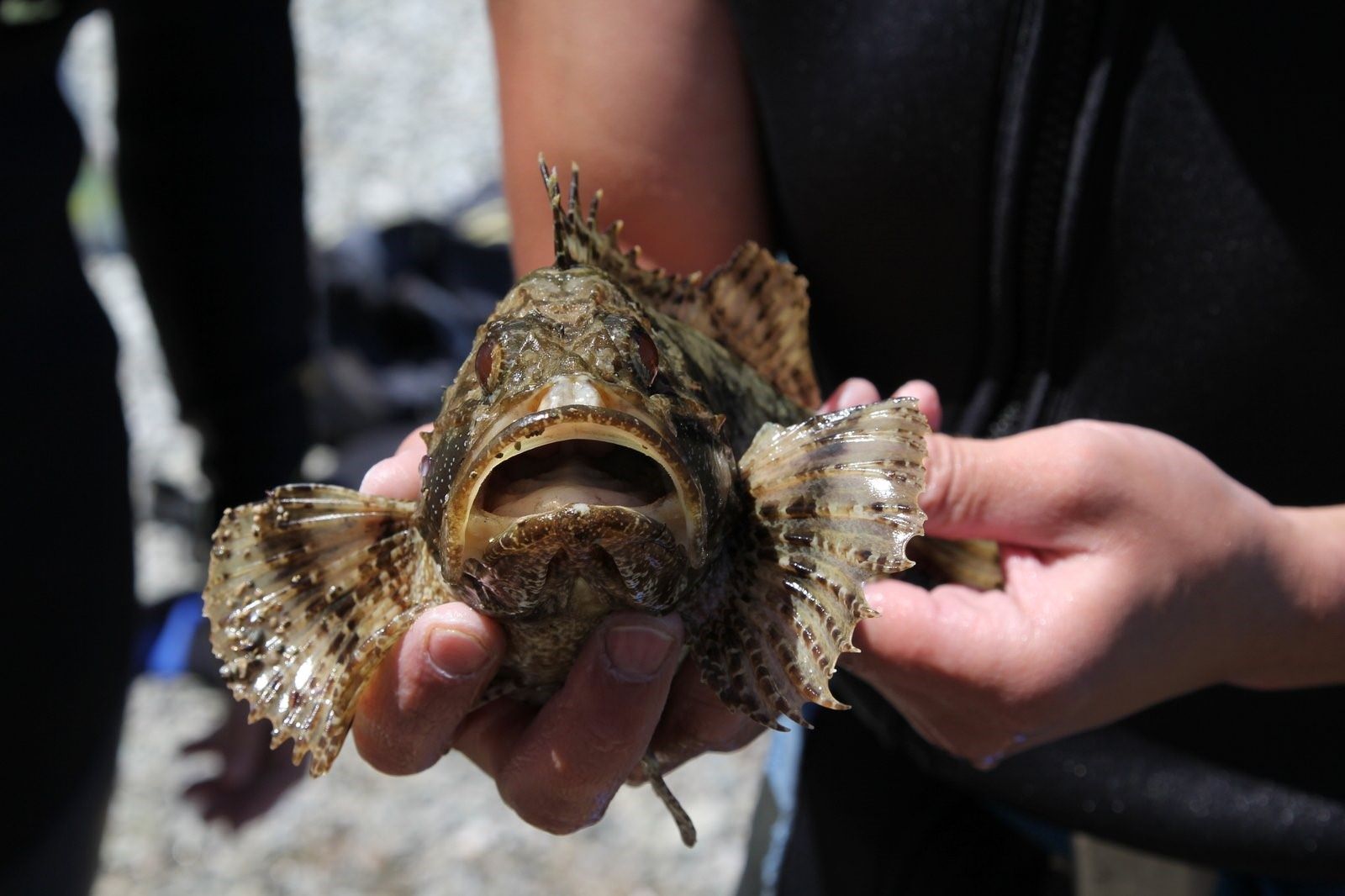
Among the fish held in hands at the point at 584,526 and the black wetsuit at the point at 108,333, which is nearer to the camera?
the fish held in hands at the point at 584,526

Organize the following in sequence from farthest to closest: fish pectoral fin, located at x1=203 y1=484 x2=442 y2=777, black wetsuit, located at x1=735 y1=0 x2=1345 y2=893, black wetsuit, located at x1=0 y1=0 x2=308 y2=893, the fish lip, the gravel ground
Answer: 1. the gravel ground
2. black wetsuit, located at x1=0 y1=0 x2=308 y2=893
3. black wetsuit, located at x1=735 y1=0 x2=1345 y2=893
4. fish pectoral fin, located at x1=203 y1=484 x2=442 y2=777
5. the fish lip

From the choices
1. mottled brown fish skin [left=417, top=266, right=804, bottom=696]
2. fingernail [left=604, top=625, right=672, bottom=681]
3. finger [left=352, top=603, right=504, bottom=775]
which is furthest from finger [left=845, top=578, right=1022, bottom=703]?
finger [left=352, top=603, right=504, bottom=775]

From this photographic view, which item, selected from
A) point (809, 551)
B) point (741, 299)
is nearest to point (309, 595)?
point (809, 551)

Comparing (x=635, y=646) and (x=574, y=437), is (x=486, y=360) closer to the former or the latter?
(x=574, y=437)

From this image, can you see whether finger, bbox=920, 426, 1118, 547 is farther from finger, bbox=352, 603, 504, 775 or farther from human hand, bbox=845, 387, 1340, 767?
finger, bbox=352, 603, 504, 775

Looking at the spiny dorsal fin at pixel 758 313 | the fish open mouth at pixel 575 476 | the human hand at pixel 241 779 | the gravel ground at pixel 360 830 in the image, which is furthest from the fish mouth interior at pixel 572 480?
the gravel ground at pixel 360 830

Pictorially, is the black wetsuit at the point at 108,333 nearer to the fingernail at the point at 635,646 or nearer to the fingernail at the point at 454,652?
the fingernail at the point at 454,652
